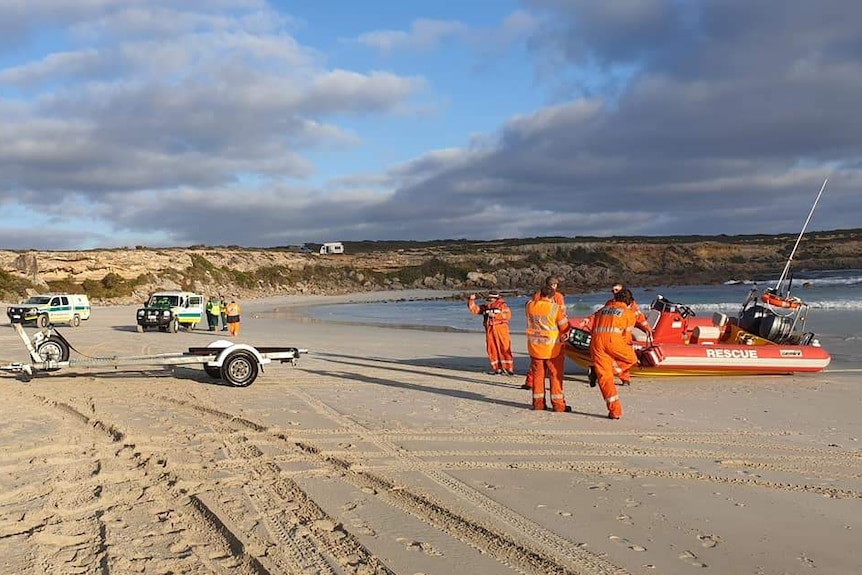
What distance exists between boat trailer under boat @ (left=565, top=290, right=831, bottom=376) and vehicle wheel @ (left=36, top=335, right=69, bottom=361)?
8.50 m

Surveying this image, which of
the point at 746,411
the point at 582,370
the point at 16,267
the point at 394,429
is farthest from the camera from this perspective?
the point at 16,267

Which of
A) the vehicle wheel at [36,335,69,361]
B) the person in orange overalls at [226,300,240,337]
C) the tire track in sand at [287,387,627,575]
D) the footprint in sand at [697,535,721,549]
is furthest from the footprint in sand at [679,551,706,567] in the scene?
the person in orange overalls at [226,300,240,337]

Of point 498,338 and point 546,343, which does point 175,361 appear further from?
point 546,343

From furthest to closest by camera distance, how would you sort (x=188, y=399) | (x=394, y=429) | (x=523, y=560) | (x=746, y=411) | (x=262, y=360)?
(x=262, y=360)
(x=188, y=399)
(x=746, y=411)
(x=394, y=429)
(x=523, y=560)

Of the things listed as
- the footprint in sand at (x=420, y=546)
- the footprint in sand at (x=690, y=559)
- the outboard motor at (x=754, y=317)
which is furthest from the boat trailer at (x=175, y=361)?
the outboard motor at (x=754, y=317)

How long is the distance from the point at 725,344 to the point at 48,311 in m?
25.7

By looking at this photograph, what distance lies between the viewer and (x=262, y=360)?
11.2 metres

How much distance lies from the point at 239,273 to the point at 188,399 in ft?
194

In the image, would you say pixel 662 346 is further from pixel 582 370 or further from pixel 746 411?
pixel 746 411

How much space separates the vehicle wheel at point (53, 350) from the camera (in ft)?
37.0

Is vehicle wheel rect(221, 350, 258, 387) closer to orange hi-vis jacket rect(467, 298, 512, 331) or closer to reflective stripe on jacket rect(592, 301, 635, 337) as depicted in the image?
orange hi-vis jacket rect(467, 298, 512, 331)

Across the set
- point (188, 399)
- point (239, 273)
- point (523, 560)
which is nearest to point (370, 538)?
point (523, 560)

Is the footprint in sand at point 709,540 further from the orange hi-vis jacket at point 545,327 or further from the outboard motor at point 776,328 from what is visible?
the outboard motor at point 776,328

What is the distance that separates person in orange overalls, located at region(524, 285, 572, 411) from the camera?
9094 millimetres
